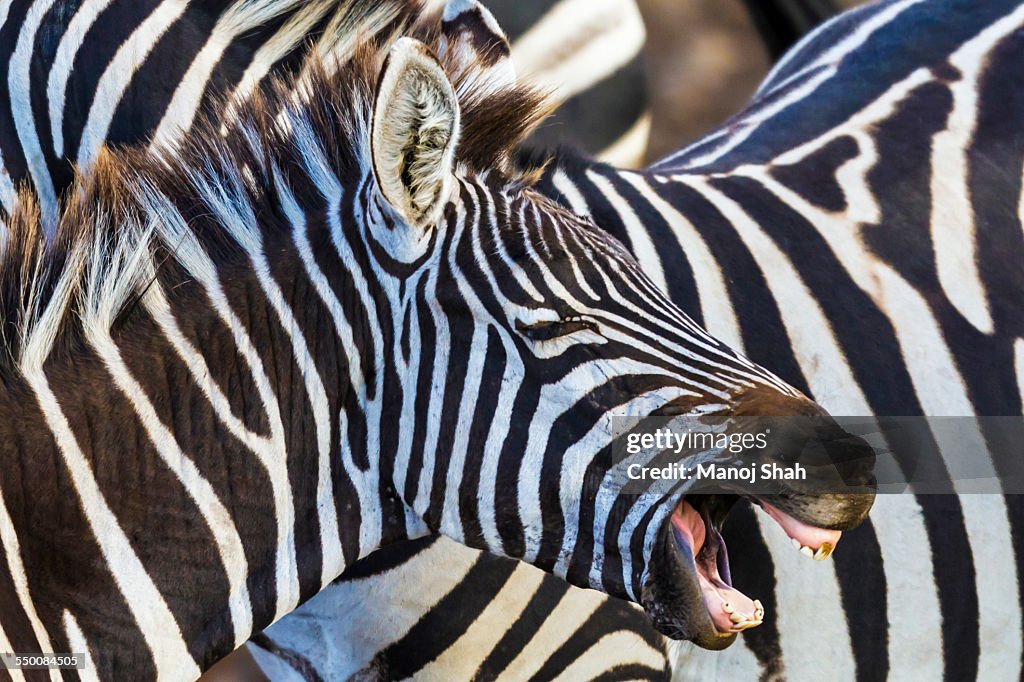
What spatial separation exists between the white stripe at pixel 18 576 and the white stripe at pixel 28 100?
1.09 metres

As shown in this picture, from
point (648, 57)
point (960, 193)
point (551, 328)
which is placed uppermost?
point (648, 57)

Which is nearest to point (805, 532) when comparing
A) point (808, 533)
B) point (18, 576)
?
point (808, 533)

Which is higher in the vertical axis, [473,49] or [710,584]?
[473,49]

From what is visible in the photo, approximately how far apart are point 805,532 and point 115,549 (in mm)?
1207

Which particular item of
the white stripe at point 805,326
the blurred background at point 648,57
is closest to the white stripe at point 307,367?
the white stripe at point 805,326

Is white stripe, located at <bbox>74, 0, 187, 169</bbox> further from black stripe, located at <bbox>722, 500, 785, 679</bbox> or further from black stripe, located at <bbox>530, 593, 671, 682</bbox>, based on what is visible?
black stripe, located at <bbox>722, 500, 785, 679</bbox>

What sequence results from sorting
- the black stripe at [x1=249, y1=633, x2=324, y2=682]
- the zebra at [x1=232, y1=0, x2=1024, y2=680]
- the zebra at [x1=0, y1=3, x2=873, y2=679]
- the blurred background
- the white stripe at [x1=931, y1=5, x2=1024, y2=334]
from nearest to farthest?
the zebra at [x1=0, y1=3, x2=873, y2=679]
the black stripe at [x1=249, y1=633, x2=324, y2=682]
the zebra at [x1=232, y1=0, x2=1024, y2=680]
the white stripe at [x1=931, y1=5, x2=1024, y2=334]
the blurred background

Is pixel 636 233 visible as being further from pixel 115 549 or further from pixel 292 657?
pixel 115 549

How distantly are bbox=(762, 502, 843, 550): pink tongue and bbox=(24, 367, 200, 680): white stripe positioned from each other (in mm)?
1075

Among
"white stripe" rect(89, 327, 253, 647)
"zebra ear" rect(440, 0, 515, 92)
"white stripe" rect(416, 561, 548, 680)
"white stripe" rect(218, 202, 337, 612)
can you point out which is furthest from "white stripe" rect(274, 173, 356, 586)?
"white stripe" rect(416, 561, 548, 680)

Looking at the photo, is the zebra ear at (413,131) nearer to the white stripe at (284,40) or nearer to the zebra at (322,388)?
the zebra at (322,388)

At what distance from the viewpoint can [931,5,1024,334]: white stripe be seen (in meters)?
3.12

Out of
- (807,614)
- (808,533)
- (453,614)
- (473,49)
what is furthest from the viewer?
(807,614)

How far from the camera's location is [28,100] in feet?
9.20
